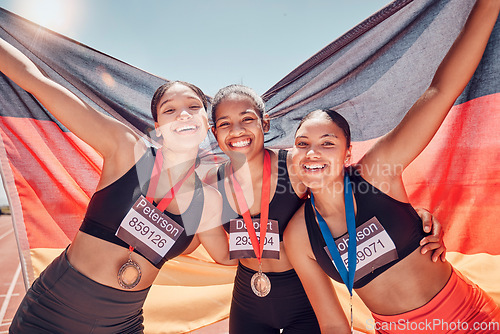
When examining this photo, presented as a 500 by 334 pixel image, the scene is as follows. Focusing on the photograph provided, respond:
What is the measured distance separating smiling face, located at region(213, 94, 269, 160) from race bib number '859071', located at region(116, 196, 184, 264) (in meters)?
0.64

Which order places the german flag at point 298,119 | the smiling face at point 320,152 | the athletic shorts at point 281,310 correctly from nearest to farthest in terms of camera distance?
the smiling face at point 320,152 → the athletic shorts at point 281,310 → the german flag at point 298,119

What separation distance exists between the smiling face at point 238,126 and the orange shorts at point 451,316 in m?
1.33

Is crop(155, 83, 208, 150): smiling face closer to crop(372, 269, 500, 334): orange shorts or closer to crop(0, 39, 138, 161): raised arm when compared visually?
crop(0, 39, 138, 161): raised arm

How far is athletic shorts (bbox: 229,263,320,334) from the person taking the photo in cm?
216

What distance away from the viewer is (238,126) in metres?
2.18

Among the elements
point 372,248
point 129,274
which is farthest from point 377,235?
point 129,274

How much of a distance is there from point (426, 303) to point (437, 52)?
200 cm

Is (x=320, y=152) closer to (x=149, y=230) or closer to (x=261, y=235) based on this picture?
(x=261, y=235)

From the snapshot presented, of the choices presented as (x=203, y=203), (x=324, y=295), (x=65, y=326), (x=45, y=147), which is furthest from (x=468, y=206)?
(x=45, y=147)

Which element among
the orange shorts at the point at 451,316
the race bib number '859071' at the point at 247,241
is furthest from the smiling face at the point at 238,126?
the orange shorts at the point at 451,316

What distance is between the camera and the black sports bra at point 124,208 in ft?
6.21

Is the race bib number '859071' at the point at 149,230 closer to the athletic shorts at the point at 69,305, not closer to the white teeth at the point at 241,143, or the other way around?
the athletic shorts at the point at 69,305

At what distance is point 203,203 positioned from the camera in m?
2.17

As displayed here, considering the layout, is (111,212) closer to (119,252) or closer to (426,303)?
(119,252)
